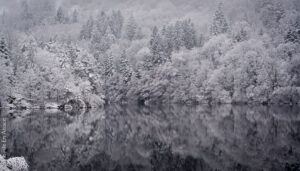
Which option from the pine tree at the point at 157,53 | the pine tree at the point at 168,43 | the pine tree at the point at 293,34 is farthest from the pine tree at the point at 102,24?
the pine tree at the point at 293,34

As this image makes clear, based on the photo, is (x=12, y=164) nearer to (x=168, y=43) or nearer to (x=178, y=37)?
(x=168, y=43)

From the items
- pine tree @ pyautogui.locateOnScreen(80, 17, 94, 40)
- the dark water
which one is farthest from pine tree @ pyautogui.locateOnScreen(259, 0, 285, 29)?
the dark water

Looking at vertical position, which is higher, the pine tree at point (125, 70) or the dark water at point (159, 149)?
the pine tree at point (125, 70)

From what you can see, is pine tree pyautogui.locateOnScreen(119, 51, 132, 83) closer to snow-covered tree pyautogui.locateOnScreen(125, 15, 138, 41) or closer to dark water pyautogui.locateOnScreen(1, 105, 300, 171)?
dark water pyautogui.locateOnScreen(1, 105, 300, 171)

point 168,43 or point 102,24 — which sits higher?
point 102,24

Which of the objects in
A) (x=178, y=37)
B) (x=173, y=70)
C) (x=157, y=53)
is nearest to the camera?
(x=173, y=70)

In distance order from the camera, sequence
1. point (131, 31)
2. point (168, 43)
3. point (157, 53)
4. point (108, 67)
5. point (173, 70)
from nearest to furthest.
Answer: point (173, 70)
point (157, 53)
point (108, 67)
point (168, 43)
point (131, 31)

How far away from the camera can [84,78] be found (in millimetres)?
72500

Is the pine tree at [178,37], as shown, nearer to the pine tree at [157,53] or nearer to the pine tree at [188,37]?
the pine tree at [188,37]

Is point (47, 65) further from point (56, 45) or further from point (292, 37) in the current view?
point (292, 37)

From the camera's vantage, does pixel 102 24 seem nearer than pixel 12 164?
No

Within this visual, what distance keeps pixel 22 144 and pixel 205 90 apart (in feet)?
198

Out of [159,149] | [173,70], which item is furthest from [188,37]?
[159,149]

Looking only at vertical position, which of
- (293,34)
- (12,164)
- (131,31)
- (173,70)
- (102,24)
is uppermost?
(102,24)
